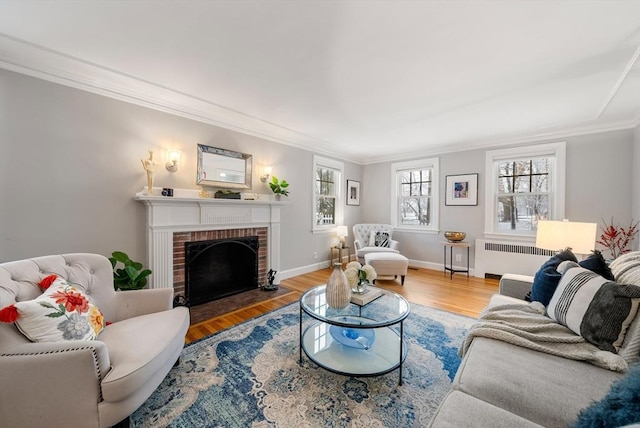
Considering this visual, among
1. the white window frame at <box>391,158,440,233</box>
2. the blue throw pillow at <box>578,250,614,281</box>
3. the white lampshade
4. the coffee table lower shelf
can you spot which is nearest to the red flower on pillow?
the coffee table lower shelf

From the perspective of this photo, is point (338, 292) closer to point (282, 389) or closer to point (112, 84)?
point (282, 389)

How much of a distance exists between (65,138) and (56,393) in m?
2.24

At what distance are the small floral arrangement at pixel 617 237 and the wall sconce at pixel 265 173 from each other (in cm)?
472

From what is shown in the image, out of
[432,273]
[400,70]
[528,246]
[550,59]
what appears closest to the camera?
[550,59]

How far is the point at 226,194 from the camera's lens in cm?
323

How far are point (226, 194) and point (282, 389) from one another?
2.38 meters

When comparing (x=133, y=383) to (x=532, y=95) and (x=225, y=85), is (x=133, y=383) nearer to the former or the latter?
(x=225, y=85)

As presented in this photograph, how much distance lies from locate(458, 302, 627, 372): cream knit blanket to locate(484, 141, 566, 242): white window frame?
2.93m

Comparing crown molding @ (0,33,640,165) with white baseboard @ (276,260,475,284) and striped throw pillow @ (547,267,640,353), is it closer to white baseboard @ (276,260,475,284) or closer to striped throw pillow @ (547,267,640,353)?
white baseboard @ (276,260,475,284)

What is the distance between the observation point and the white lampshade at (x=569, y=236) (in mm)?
2117

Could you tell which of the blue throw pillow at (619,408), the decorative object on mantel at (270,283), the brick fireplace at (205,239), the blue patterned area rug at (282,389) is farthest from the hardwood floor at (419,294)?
the blue throw pillow at (619,408)

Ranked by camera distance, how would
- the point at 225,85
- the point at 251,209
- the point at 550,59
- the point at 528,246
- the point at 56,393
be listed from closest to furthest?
the point at 56,393 → the point at 550,59 → the point at 225,85 → the point at 251,209 → the point at 528,246

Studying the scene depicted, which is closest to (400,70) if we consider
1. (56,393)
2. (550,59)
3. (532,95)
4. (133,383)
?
(550,59)

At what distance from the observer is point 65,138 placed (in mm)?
2254
